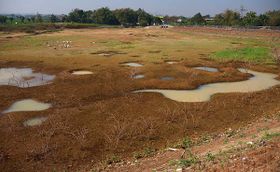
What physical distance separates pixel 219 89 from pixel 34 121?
14.0m

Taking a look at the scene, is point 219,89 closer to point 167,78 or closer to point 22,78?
point 167,78

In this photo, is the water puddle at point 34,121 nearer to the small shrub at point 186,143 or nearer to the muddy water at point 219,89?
the small shrub at point 186,143

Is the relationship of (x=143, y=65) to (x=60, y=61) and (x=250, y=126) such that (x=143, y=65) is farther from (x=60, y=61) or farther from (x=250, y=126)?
(x=250, y=126)

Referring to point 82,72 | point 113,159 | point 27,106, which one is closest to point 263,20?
point 82,72

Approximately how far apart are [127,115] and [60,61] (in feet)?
71.0

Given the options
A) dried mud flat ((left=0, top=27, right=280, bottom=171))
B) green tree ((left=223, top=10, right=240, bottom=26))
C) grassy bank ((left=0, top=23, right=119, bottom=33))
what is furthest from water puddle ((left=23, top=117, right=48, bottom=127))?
green tree ((left=223, top=10, right=240, bottom=26))

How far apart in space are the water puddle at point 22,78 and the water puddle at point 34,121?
8.98 m

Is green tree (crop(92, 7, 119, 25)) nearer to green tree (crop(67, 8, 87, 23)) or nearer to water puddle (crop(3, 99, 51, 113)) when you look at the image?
green tree (crop(67, 8, 87, 23))

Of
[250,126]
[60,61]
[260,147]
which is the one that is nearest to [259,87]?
[250,126]

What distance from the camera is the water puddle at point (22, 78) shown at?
28.5m

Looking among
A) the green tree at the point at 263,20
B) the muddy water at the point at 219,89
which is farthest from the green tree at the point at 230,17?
the muddy water at the point at 219,89

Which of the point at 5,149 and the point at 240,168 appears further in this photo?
the point at 5,149

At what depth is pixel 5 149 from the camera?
15.1m

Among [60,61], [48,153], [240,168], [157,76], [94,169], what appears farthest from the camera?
[60,61]
